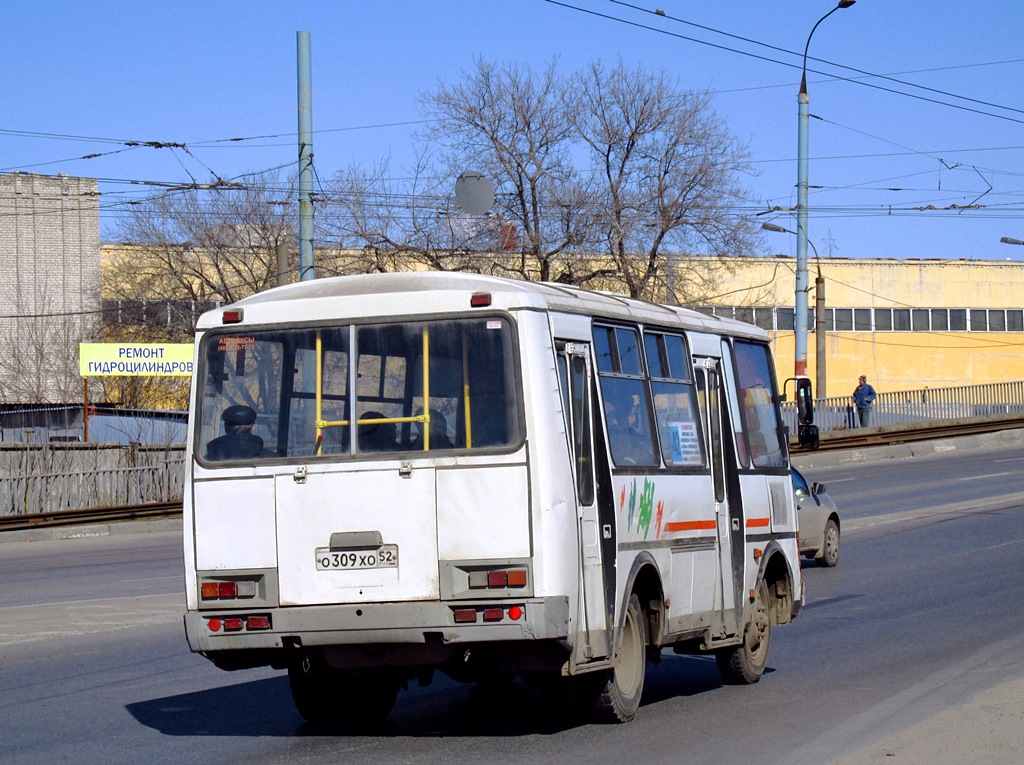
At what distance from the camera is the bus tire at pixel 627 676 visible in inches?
321

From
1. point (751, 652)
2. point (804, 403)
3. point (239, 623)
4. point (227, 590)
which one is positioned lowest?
point (751, 652)

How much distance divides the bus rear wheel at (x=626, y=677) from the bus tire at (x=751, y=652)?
153cm

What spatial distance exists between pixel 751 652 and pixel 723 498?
1.27m

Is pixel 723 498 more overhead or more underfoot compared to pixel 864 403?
more underfoot

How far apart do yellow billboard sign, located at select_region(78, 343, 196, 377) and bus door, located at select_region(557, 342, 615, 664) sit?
3622 cm

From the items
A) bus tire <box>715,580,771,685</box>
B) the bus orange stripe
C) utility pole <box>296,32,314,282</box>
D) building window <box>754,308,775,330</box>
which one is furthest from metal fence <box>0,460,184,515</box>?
building window <box>754,308,775,330</box>

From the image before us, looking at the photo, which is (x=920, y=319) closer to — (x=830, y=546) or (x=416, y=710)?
(x=830, y=546)

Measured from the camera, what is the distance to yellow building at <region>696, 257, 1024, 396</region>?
6969 cm

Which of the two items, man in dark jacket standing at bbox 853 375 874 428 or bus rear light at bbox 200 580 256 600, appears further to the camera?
man in dark jacket standing at bbox 853 375 874 428

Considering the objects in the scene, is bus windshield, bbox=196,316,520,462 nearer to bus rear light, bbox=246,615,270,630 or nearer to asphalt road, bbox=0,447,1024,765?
bus rear light, bbox=246,615,270,630

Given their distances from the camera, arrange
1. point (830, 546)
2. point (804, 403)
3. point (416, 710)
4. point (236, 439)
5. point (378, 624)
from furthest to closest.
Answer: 1. point (830, 546)
2. point (804, 403)
3. point (416, 710)
4. point (236, 439)
5. point (378, 624)

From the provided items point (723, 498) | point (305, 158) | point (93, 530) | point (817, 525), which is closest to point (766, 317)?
point (93, 530)

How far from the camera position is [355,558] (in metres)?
7.50

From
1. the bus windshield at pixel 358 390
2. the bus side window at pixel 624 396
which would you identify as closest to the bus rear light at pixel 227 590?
the bus windshield at pixel 358 390
